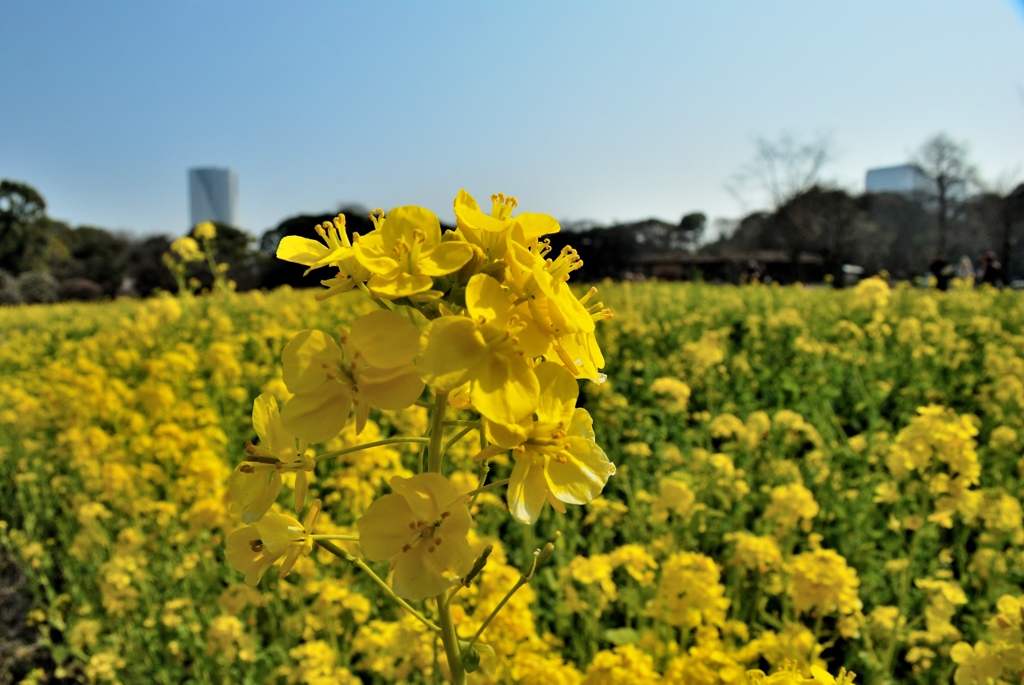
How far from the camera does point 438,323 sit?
27.7 inches

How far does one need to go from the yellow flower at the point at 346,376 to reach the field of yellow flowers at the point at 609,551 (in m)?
0.37

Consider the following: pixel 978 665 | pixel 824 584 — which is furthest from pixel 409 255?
pixel 824 584

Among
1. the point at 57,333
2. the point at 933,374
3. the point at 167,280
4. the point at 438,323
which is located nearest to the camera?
the point at 438,323

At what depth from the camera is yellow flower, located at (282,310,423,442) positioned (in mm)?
714

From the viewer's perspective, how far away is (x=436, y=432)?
804mm

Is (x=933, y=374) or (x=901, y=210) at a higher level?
(x=901, y=210)

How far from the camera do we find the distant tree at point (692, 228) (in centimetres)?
2325

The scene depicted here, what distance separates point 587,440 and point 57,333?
11.5 metres

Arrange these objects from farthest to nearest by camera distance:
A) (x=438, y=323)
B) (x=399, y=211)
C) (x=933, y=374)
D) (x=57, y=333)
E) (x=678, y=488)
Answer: (x=57, y=333), (x=933, y=374), (x=678, y=488), (x=399, y=211), (x=438, y=323)

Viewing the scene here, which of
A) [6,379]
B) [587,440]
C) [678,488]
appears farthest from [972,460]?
[6,379]

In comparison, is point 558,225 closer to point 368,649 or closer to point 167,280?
point 368,649

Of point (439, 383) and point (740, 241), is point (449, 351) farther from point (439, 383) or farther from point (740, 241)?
point (740, 241)

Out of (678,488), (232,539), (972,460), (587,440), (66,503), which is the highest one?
(587,440)

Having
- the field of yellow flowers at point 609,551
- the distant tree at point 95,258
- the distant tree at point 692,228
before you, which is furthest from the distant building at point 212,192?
the field of yellow flowers at point 609,551
